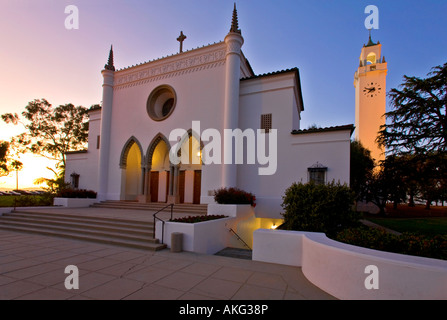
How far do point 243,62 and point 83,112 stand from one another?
26684mm

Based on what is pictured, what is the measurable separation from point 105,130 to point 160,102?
5.08 meters

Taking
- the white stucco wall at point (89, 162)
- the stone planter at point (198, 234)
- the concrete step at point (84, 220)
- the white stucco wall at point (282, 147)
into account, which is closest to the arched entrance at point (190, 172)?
the white stucco wall at point (282, 147)

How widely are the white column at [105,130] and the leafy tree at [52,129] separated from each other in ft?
48.6

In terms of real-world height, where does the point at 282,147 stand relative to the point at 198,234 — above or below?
above

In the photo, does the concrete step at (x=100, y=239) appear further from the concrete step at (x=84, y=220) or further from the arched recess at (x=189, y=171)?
the arched recess at (x=189, y=171)

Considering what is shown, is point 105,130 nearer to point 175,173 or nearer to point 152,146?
point 152,146

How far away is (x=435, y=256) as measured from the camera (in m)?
4.21

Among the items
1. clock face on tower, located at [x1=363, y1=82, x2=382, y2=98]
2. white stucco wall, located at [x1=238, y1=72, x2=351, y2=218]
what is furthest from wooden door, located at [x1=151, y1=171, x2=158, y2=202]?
clock face on tower, located at [x1=363, y1=82, x2=382, y2=98]

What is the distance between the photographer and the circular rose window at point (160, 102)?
16.8 meters

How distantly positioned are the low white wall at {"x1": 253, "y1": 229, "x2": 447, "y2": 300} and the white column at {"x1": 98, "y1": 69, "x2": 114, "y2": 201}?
16.3 meters

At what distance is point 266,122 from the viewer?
13.9m

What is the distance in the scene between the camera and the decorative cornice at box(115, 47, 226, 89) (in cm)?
1505

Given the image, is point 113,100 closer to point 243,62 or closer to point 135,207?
A: point 135,207

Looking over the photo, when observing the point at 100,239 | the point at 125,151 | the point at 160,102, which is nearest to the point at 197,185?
the point at 125,151
